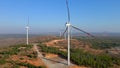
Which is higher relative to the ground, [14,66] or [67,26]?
[67,26]

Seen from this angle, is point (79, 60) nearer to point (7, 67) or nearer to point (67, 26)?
point (67, 26)

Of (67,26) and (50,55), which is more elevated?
(67,26)

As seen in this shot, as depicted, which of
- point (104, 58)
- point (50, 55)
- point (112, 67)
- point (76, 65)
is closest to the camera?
point (112, 67)

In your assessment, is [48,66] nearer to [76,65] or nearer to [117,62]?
[76,65]

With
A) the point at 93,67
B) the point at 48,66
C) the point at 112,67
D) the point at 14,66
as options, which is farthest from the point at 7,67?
the point at 112,67

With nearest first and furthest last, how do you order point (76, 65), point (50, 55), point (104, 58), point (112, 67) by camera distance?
point (112, 67), point (76, 65), point (104, 58), point (50, 55)

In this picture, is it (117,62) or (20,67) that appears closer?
(20,67)

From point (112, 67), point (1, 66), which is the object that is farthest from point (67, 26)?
point (1, 66)

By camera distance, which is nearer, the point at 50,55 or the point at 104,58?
the point at 104,58

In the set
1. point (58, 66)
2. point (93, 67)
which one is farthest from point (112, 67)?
point (58, 66)
